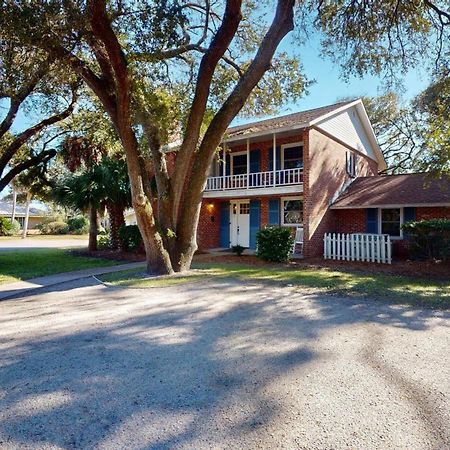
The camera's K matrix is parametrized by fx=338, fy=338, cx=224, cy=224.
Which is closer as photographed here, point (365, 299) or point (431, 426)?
point (431, 426)

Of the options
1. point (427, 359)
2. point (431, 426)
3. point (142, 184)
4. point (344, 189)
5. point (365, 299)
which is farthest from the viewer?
point (344, 189)

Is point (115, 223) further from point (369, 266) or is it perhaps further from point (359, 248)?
point (369, 266)

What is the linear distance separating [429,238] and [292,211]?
6.14m

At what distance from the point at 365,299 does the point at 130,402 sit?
566cm

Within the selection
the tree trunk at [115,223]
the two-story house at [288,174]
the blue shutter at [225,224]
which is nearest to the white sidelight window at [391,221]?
the two-story house at [288,174]

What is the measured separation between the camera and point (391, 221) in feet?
51.2

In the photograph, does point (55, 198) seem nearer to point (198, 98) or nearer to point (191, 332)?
point (198, 98)

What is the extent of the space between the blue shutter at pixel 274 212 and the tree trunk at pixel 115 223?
791 centimetres

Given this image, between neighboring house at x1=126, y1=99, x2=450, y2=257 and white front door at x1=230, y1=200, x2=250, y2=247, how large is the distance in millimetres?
54

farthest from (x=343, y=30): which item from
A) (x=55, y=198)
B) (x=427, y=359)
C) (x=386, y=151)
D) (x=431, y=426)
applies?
(x=386, y=151)

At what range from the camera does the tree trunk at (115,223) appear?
18.0 metres

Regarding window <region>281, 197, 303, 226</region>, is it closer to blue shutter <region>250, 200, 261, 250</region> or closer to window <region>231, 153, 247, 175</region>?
blue shutter <region>250, 200, 261, 250</region>

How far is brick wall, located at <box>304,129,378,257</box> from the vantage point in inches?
564

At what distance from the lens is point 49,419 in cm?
284
